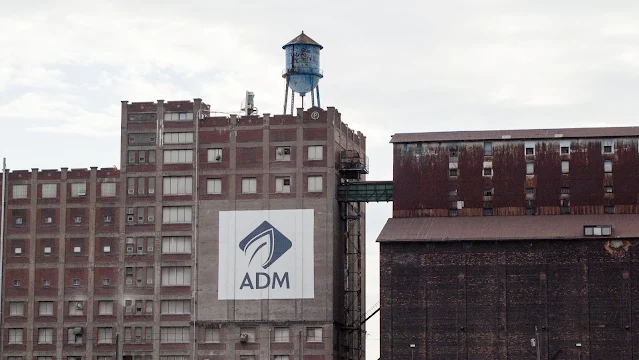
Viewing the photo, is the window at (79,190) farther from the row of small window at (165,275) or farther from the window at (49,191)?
the row of small window at (165,275)

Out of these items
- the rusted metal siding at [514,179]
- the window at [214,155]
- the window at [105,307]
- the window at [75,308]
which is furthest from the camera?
the window at [75,308]

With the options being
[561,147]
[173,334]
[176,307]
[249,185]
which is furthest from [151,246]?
[561,147]

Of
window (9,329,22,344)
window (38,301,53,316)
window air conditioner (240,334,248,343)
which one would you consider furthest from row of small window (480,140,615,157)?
window (9,329,22,344)

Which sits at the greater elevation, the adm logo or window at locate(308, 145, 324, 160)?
window at locate(308, 145, 324, 160)

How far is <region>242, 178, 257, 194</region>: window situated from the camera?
14662 centimetres

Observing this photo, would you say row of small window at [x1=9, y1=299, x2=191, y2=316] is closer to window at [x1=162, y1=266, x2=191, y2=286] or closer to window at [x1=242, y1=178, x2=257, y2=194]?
window at [x1=162, y1=266, x2=191, y2=286]

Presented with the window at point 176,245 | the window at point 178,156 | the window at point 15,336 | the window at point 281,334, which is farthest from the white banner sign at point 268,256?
the window at point 15,336

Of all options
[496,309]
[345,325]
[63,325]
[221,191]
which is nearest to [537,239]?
[496,309]

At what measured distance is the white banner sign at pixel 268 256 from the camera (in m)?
144

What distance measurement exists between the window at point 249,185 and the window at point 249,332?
521 inches

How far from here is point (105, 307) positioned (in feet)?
488

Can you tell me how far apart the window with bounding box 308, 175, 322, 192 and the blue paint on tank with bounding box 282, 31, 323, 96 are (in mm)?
13003

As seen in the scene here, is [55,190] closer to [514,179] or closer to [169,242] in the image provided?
[169,242]

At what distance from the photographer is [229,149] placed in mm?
148000
